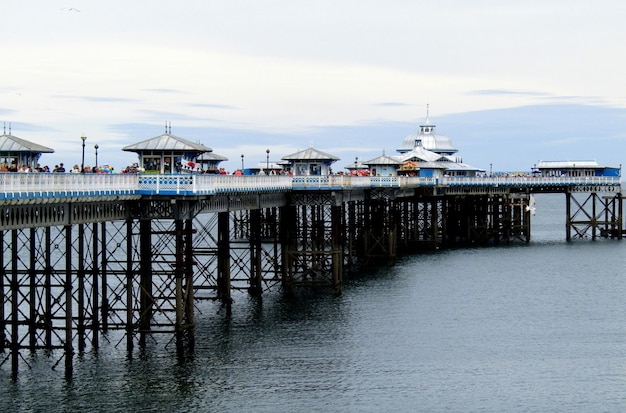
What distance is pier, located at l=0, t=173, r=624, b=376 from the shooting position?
3994 cm

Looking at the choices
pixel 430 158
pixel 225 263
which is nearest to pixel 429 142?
pixel 430 158

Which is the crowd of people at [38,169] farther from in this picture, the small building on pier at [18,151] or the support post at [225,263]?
the support post at [225,263]

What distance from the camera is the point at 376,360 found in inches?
1743

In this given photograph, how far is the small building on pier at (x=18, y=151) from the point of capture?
43.2m

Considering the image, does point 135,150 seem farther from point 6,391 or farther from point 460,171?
point 460,171

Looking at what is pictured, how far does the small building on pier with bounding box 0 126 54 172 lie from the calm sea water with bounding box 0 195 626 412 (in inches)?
296

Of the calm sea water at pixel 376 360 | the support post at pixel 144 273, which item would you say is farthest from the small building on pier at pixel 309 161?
the support post at pixel 144 273

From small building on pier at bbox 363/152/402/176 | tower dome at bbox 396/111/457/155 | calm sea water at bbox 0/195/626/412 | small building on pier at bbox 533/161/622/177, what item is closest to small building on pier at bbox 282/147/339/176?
calm sea water at bbox 0/195/626/412

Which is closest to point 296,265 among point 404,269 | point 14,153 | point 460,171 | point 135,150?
point 404,269

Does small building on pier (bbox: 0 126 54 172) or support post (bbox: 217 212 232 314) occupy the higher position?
small building on pier (bbox: 0 126 54 172)

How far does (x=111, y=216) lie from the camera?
43.1m

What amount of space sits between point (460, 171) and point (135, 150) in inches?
2963

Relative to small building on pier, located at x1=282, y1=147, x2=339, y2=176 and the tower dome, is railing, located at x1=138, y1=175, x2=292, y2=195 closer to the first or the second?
small building on pier, located at x1=282, y1=147, x2=339, y2=176

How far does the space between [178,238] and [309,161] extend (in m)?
25.8
